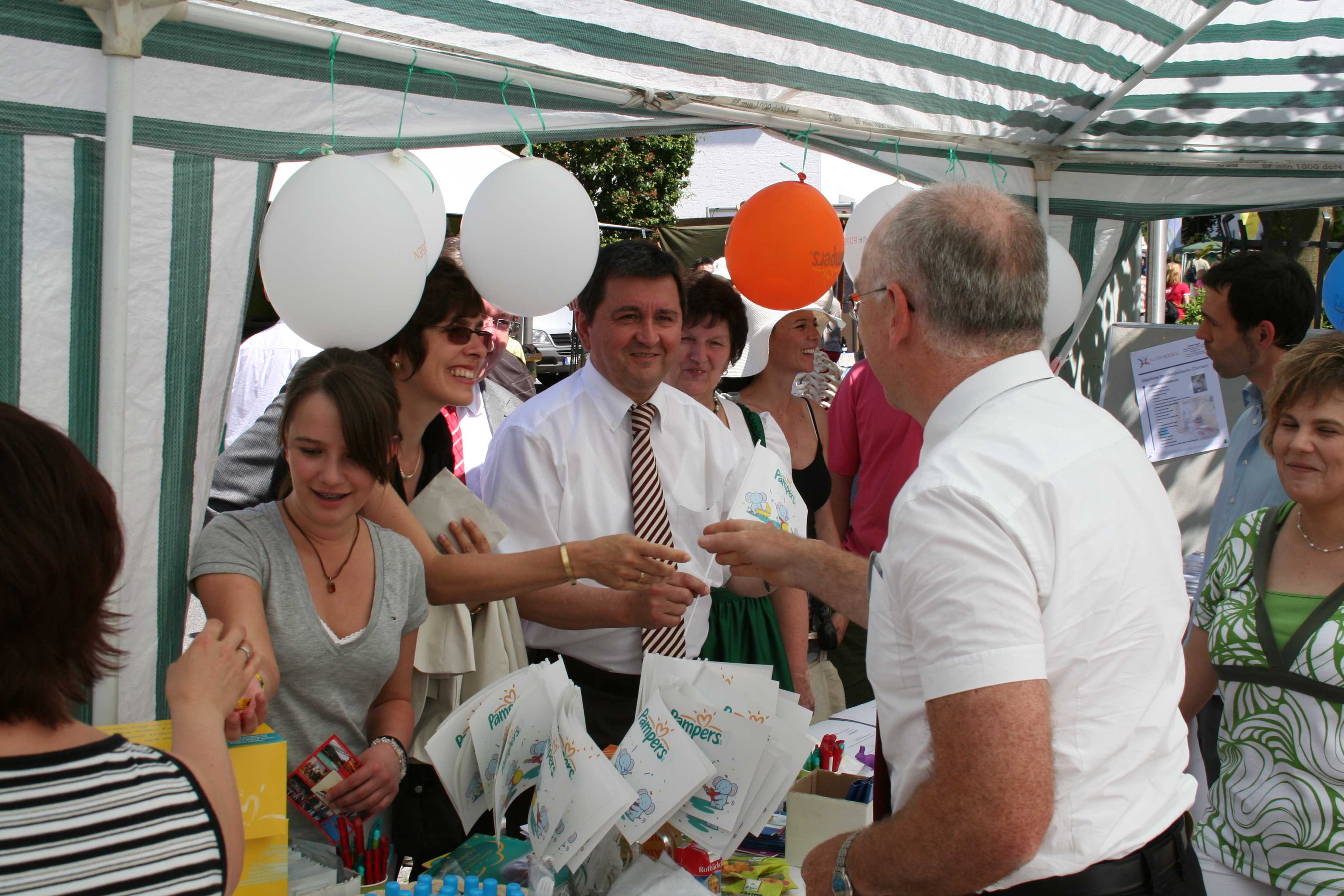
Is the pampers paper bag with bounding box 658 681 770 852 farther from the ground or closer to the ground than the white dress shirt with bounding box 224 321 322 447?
closer to the ground

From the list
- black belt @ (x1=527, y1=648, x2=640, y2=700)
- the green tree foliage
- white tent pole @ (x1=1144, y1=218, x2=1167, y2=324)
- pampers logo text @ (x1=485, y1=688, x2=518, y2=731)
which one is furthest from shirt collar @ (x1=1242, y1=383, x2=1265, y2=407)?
the green tree foliage

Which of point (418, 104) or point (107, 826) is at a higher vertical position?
point (418, 104)

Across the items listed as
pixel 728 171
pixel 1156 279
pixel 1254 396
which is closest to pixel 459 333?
pixel 1254 396

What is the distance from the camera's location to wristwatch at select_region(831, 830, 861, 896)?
1464 millimetres

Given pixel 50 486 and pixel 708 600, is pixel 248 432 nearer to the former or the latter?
pixel 708 600

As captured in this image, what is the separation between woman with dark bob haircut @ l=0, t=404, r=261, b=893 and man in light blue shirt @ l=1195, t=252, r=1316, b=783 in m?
3.11

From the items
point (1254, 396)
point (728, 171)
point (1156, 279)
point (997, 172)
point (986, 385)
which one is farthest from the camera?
point (728, 171)

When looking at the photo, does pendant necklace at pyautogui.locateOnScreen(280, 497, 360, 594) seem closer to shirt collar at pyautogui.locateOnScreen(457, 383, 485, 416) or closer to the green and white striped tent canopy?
the green and white striped tent canopy

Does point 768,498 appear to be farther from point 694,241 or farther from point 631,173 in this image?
point 631,173

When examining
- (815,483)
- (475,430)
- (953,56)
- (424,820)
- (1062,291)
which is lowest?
(424,820)

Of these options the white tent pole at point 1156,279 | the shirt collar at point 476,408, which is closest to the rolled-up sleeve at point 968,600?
the shirt collar at point 476,408

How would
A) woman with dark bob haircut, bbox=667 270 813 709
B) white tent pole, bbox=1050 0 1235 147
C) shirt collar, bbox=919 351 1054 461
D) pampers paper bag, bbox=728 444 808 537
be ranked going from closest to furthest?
shirt collar, bbox=919 351 1054 461
pampers paper bag, bbox=728 444 808 537
woman with dark bob haircut, bbox=667 270 813 709
white tent pole, bbox=1050 0 1235 147

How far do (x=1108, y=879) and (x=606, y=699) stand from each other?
153 cm

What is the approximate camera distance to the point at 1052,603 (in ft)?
4.15
